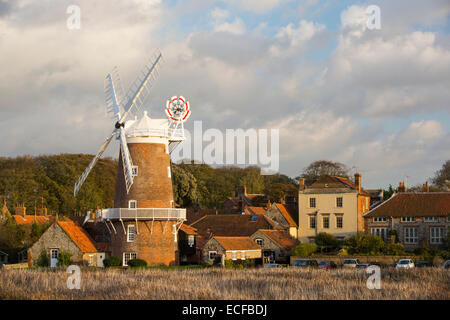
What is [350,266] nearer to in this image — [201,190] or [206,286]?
[206,286]

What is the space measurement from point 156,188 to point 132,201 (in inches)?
85.5

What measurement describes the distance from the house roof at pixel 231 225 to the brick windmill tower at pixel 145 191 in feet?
34.0

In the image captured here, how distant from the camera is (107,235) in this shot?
191 feet

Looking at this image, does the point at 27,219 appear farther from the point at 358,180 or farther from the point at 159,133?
the point at 358,180

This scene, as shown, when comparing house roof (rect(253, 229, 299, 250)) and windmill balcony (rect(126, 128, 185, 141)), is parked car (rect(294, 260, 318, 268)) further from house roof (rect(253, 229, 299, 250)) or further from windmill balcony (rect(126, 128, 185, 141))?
windmill balcony (rect(126, 128, 185, 141))

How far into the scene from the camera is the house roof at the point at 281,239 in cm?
6011

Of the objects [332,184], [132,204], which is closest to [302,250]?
[332,184]

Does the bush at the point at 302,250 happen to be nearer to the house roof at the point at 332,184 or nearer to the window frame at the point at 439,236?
the house roof at the point at 332,184

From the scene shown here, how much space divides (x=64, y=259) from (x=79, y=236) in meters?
3.03

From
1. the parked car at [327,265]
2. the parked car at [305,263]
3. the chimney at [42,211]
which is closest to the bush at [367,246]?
the parked car at [327,265]

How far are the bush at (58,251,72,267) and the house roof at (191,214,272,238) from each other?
15.0 m

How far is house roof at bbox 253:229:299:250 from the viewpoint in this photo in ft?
197
